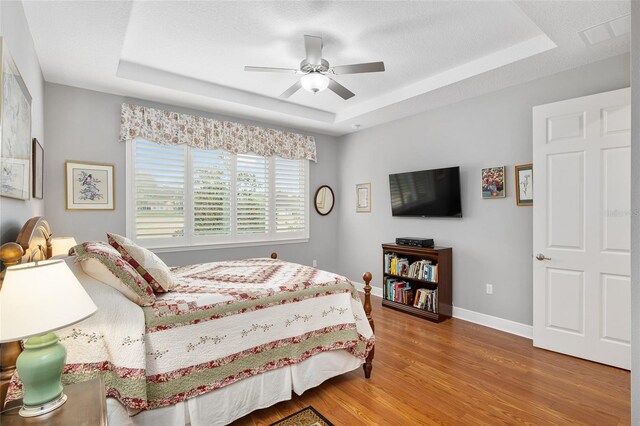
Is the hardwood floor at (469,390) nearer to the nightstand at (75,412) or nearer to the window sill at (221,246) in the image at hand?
the nightstand at (75,412)

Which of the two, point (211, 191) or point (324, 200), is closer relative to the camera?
point (211, 191)

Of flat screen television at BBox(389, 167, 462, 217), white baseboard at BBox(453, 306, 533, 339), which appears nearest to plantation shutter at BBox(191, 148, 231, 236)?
flat screen television at BBox(389, 167, 462, 217)

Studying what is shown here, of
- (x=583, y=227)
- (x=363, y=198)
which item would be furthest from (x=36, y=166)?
(x=583, y=227)

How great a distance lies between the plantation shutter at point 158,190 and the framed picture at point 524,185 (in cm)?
400

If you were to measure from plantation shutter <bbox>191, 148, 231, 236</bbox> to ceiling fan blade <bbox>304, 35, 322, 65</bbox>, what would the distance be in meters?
2.23

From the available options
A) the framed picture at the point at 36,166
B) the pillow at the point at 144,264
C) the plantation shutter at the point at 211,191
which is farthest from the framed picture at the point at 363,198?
the framed picture at the point at 36,166

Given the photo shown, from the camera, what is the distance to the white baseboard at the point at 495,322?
11.1 feet

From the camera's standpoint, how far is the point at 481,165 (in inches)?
149

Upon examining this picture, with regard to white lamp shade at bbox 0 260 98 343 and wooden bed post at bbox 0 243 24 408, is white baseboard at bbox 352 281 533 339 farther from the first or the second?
wooden bed post at bbox 0 243 24 408

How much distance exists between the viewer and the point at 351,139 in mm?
5504

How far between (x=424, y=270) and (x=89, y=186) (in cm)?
406

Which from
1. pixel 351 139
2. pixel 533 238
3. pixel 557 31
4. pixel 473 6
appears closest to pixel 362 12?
pixel 473 6

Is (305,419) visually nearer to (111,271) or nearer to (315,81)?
(111,271)

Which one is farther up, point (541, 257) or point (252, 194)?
point (252, 194)
